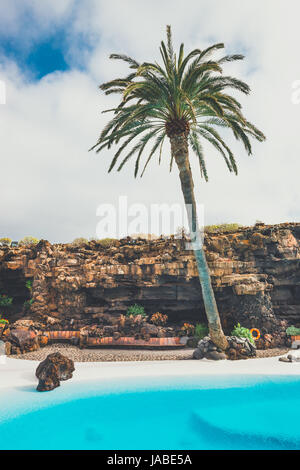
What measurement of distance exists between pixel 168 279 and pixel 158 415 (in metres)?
9.37

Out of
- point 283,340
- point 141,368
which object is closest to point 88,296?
point 141,368

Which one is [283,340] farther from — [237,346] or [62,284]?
[62,284]

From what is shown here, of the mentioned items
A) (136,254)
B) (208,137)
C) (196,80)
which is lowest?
(136,254)

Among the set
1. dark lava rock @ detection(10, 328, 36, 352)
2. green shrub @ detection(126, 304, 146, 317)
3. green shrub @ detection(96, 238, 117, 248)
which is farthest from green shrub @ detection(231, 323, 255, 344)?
green shrub @ detection(96, 238, 117, 248)

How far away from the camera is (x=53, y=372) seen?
28.4 feet

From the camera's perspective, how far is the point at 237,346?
1193 centimetres

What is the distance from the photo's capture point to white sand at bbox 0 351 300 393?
30.8ft

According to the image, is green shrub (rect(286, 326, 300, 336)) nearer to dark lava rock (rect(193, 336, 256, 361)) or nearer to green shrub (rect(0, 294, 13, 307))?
dark lava rock (rect(193, 336, 256, 361))

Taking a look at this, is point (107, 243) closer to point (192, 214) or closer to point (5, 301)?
point (5, 301)

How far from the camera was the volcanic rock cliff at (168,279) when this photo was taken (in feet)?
50.6

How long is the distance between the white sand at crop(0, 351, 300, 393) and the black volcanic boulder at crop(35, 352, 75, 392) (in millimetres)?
331

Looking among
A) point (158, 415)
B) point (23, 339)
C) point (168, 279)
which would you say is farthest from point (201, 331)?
point (23, 339)
